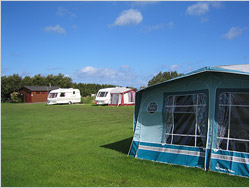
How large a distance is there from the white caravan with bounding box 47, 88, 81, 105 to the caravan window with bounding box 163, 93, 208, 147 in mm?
27944

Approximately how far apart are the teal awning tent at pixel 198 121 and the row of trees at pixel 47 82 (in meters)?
38.4

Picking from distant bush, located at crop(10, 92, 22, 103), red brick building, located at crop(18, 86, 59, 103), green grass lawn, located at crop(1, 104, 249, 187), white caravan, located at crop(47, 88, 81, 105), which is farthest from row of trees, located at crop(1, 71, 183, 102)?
green grass lawn, located at crop(1, 104, 249, 187)

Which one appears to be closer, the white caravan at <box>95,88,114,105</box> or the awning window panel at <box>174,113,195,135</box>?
the awning window panel at <box>174,113,195,135</box>

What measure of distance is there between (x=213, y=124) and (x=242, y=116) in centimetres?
60

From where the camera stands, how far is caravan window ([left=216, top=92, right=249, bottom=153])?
5.12 metres

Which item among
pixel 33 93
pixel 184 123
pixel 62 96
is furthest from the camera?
pixel 33 93

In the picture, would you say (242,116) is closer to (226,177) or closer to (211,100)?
(211,100)

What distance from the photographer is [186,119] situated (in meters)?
5.96

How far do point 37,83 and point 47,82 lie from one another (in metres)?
1.90

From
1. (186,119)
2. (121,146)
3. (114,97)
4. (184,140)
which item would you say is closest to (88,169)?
(184,140)

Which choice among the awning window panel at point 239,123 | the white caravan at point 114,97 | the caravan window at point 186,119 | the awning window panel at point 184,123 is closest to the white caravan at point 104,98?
the white caravan at point 114,97

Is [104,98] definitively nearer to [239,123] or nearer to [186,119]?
[186,119]

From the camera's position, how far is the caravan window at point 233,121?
16.8 ft

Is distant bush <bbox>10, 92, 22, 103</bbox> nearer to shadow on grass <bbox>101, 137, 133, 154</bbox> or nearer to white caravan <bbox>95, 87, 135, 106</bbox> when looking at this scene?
white caravan <bbox>95, 87, 135, 106</bbox>
